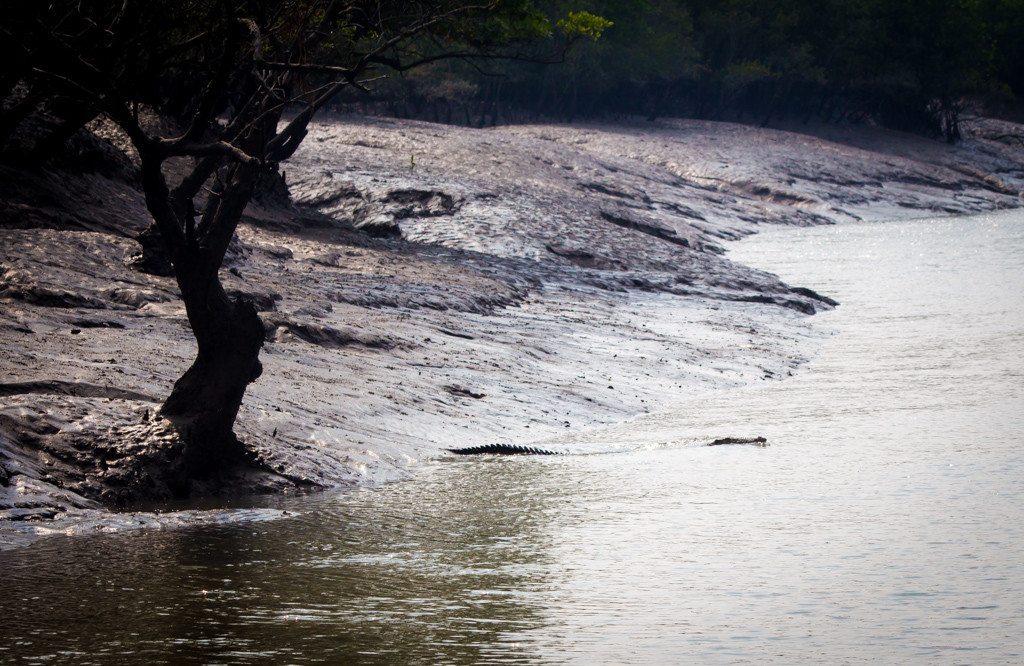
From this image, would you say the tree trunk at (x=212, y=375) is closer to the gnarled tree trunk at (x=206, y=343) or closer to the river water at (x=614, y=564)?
the gnarled tree trunk at (x=206, y=343)

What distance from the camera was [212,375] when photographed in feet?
27.9

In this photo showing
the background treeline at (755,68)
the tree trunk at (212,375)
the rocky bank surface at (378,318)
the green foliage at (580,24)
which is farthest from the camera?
the background treeline at (755,68)

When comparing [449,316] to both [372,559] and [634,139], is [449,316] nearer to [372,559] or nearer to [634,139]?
[372,559]

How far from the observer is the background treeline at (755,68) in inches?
2133

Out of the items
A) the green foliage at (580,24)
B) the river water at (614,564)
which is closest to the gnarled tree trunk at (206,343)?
the river water at (614,564)

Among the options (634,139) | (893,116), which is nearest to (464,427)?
(634,139)

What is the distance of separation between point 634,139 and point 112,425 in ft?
133

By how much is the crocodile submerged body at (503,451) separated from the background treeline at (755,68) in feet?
129

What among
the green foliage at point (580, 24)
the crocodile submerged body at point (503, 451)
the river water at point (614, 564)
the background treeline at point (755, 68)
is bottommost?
the crocodile submerged body at point (503, 451)

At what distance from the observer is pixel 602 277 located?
20.6 m

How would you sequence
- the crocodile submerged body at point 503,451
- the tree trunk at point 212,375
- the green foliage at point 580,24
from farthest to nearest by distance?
the green foliage at point 580,24 → the crocodile submerged body at point 503,451 → the tree trunk at point 212,375

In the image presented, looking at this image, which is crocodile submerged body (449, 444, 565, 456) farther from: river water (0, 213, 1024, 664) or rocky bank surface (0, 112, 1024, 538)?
river water (0, 213, 1024, 664)

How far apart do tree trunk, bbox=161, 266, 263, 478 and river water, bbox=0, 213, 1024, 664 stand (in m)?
0.60

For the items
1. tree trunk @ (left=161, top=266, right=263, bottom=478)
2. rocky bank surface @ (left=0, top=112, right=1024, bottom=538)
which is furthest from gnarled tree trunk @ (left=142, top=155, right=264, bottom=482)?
rocky bank surface @ (left=0, top=112, right=1024, bottom=538)
